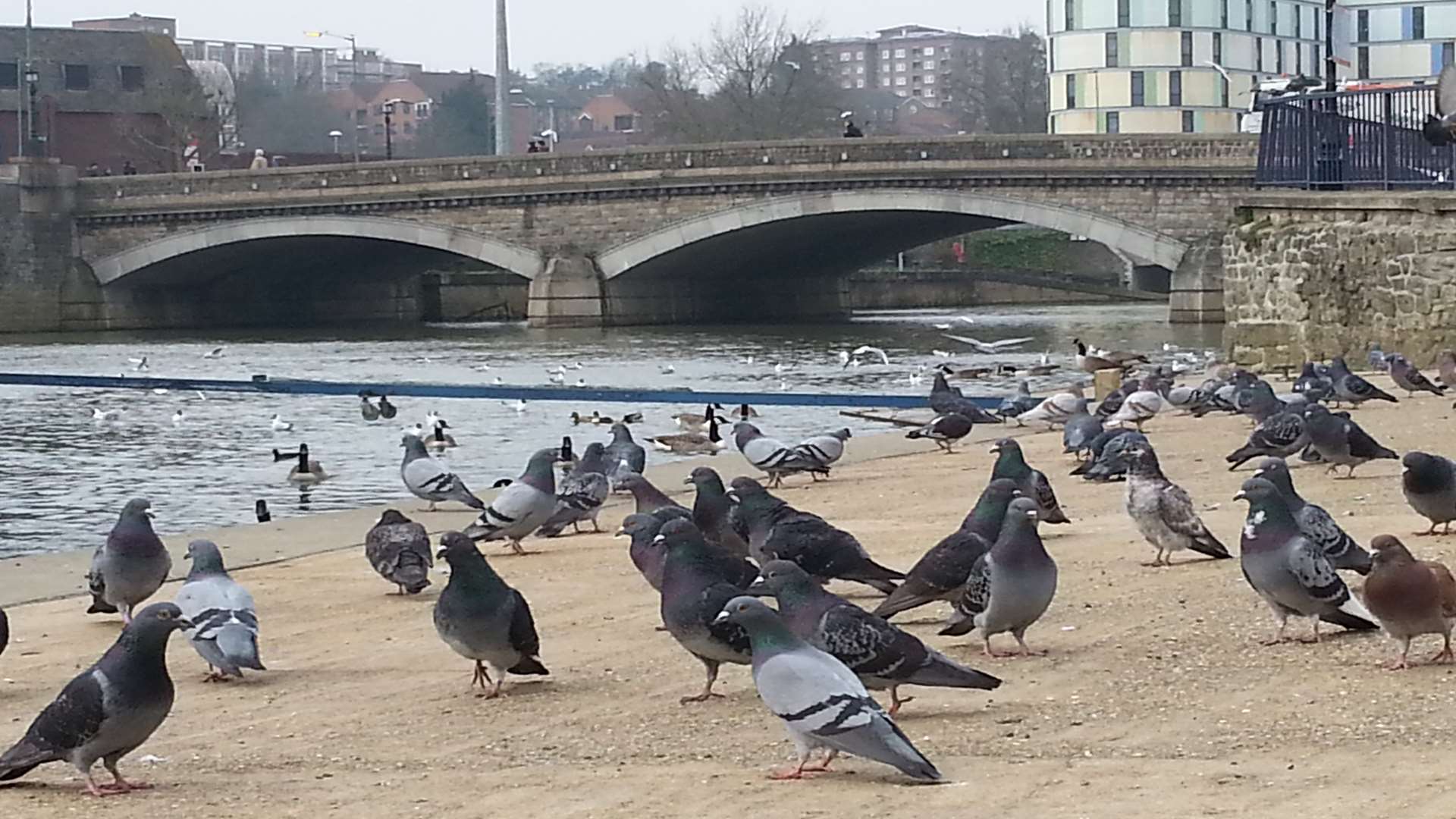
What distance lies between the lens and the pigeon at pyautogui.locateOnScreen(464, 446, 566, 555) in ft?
38.2

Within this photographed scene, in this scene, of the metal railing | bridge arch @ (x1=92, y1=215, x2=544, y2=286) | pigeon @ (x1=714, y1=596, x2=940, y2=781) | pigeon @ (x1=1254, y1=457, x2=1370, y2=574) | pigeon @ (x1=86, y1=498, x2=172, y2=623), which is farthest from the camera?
bridge arch @ (x1=92, y1=215, x2=544, y2=286)

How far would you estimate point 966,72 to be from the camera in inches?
5044

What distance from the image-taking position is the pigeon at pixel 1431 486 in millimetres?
9883

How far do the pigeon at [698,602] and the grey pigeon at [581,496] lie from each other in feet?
14.1

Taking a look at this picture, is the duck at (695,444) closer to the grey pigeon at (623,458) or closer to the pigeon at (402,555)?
the grey pigeon at (623,458)

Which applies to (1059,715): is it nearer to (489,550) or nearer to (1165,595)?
(1165,595)

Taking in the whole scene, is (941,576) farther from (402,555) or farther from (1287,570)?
(402,555)

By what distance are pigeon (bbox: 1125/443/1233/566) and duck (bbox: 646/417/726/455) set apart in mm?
9473

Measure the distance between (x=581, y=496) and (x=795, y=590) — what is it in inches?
230

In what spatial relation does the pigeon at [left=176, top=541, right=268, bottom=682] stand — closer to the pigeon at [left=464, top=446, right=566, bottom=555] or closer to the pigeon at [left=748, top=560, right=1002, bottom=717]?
the pigeon at [left=748, top=560, right=1002, bottom=717]

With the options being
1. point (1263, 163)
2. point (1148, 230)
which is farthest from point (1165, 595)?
point (1148, 230)

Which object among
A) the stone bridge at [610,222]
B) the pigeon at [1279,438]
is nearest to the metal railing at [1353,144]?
Answer: the pigeon at [1279,438]

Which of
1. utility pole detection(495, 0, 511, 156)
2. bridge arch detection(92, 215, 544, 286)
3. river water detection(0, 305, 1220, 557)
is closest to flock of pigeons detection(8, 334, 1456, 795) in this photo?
river water detection(0, 305, 1220, 557)

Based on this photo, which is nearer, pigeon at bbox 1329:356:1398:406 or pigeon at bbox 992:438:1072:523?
pigeon at bbox 992:438:1072:523
